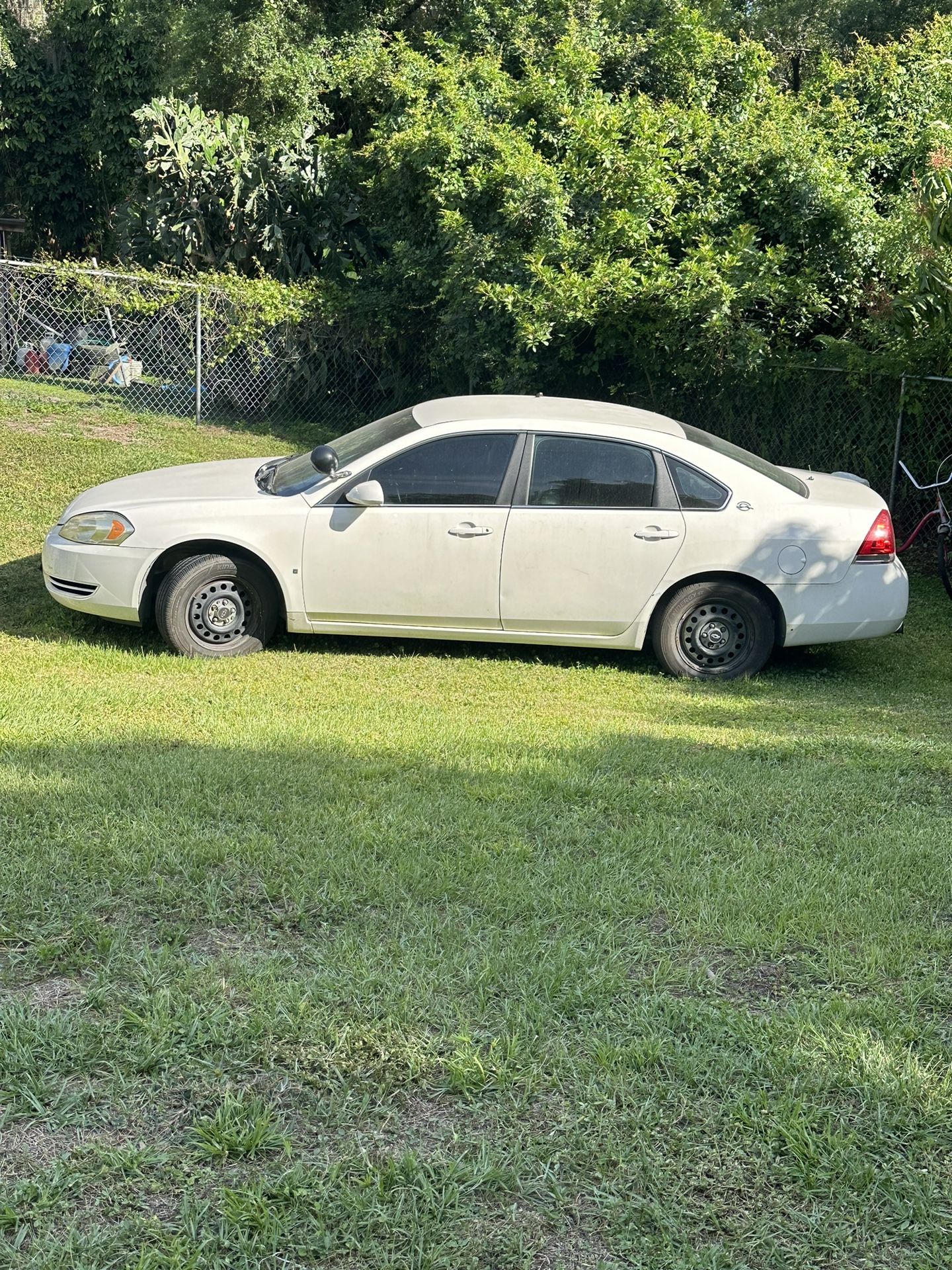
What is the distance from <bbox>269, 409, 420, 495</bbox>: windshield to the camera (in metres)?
7.75

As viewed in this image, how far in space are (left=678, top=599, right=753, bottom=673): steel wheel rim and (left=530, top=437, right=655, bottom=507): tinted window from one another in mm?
796

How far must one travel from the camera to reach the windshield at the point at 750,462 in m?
8.02

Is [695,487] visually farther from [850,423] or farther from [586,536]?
[850,423]

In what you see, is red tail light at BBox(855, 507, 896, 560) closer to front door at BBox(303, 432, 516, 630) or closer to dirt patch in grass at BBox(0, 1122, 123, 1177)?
front door at BBox(303, 432, 516, 630)

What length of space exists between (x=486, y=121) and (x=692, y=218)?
313 centimetres

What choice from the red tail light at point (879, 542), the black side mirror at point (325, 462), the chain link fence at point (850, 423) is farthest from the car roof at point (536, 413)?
the chain link fence at point (850, 423)

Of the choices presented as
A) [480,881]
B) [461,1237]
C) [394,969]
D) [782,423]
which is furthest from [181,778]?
[782,423]

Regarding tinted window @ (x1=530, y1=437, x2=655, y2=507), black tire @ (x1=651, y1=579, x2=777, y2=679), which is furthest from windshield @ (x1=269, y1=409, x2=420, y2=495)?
black tire @ (x1=651, y1=579, x2=777, y2=679)

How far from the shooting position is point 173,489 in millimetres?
7852

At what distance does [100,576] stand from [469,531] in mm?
2311

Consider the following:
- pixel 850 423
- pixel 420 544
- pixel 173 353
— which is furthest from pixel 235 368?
pixel 420 544

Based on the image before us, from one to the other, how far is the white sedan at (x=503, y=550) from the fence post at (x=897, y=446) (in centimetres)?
402

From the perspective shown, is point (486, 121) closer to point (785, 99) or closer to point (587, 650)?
point (785, 99)

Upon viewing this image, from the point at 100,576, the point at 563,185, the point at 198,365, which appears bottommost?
the point at 100,576
